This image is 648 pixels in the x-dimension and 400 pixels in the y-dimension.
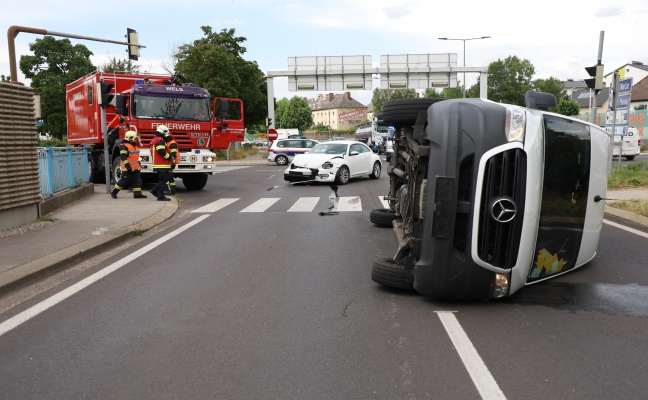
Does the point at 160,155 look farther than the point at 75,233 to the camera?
Yes

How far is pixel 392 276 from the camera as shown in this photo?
5.59 meters

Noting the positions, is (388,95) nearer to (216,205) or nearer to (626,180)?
(626,180)

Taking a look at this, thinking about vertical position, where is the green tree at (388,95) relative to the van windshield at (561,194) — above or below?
above

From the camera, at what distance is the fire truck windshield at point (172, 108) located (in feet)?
54.1

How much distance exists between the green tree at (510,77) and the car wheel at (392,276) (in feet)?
204

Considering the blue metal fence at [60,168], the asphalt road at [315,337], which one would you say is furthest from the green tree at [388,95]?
the asphalt road at [315,337]

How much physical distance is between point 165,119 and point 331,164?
558 cm

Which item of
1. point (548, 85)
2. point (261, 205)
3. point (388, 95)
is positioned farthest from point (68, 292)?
point (388, 95)

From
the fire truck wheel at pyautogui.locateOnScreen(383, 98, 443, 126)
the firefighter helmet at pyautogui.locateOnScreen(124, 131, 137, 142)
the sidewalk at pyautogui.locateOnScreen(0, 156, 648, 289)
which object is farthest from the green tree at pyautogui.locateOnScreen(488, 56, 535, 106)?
the fire truck wheel at pyautogui.locateOnScreen(383, 98, 443, 126)

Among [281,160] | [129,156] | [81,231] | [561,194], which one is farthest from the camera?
[281,160]

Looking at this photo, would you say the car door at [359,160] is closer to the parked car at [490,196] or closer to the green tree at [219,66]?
the parked car at [490,196]

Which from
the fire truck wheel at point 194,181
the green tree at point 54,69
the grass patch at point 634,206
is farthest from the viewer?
the green tree at point 54,69

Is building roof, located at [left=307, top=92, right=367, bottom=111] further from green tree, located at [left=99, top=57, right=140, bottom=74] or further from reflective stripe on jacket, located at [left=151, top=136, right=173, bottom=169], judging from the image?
reflective stripe on jacket, located at [left=151, top=136, right=173, bottom=169]

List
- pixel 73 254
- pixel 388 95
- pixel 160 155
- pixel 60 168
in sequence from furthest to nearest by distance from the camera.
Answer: pixel 388 95 < pixel 160 155 < pixel 60 168 < pixel 73 254
